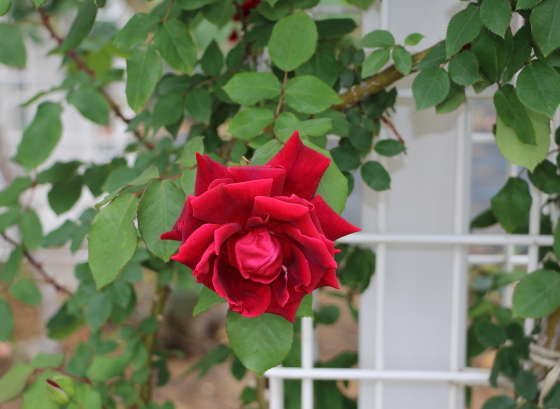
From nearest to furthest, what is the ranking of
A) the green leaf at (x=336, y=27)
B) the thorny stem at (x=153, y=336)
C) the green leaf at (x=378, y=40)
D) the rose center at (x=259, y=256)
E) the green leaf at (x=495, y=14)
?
the rose center at (x=259, y=256) < the green leaf at (x=495, y=14) < the green leaf at (x=378, y=40) < the green leaf at (x=336, y=27) < the thorny stem at (x=153, y=336)

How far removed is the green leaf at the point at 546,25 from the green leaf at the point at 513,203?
0.80ft

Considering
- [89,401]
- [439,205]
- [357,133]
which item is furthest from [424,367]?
[89,401]

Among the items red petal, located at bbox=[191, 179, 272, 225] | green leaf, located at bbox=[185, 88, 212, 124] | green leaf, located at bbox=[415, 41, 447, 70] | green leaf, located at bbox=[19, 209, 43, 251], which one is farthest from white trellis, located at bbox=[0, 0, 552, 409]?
green leaf, located at bbox=[19, 209, 43, 251]

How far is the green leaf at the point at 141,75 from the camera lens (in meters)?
0.51

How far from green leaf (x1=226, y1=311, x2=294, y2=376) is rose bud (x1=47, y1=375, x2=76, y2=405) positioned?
347mm

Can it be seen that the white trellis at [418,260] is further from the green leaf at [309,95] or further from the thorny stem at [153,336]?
the thorny stem at [153,336]

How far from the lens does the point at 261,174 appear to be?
353mm

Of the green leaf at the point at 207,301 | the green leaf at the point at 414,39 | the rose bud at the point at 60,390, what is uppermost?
the green leaf at the point at 414,39

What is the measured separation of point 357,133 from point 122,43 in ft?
0.98

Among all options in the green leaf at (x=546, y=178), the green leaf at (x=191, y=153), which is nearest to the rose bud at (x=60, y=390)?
the green leaf at (x=191, y=153)

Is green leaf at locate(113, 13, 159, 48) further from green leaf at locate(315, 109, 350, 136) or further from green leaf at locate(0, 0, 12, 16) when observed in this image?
green leaf at locate(315, 109, 350, 136)

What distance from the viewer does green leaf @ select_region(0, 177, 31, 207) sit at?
2.63 feet

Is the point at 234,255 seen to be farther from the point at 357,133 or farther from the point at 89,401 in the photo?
the point at 89,401

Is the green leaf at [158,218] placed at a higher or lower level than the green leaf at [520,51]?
lower
